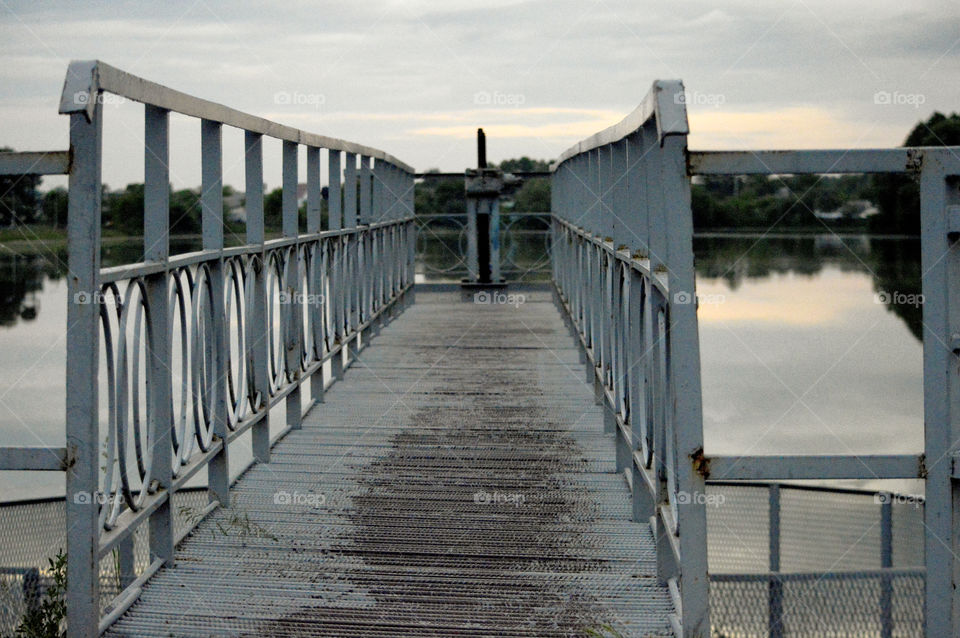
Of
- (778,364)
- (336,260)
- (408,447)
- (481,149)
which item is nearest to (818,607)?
(408,447)

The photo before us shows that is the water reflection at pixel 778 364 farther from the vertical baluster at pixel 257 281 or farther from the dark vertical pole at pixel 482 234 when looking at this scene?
the vertical baluster at pixel 257 281

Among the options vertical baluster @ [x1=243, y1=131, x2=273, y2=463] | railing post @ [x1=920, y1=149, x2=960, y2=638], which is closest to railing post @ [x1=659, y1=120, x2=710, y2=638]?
railing post @ [x1=920, y1=149, x2=960, y2=638]

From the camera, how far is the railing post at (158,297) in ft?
10.6

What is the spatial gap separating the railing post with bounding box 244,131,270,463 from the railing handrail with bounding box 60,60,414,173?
0.39ft

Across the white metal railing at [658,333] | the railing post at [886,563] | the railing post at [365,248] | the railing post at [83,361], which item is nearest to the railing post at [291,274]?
the white metal railing at [658,333]

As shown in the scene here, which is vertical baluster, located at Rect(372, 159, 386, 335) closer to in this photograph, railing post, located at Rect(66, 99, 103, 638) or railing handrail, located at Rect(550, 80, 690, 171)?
railing post, located at Rect(66, 99, 103, 638)

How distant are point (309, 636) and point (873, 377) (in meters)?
36.6

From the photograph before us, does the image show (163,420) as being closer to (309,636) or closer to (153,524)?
(153,524)

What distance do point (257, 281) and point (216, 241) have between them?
2.57 feet

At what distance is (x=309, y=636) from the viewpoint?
9.95 feet

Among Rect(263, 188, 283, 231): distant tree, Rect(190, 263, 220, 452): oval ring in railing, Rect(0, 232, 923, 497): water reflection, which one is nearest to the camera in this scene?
Rect(190, 263, 220, 452): oval ring in railing

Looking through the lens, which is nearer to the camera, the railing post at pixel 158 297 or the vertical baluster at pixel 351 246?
the railing post at pixel 158 297

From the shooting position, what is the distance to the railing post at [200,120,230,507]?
393 centimetres

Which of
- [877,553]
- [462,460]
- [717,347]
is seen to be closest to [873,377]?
[717,347]
